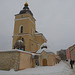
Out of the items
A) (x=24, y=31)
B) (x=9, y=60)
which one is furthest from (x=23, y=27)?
(x=9, y=60)

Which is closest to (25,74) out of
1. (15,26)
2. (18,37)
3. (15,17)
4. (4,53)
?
(4,53)

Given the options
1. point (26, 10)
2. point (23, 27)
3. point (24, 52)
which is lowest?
point (24, 52)

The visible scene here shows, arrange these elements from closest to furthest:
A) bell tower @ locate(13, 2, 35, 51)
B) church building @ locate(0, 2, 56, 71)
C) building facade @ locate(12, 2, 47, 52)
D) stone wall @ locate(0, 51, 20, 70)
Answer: stone wall @ locate(0, 51, 20, 70) < church building @ locate(0, 2, 56, 71) < building facade @ locate(12, 2, 47, 52) < bell tower @ locate(13, 2, 35, 51)

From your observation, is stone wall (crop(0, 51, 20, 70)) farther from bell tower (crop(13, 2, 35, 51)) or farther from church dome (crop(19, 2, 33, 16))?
church dome (crop(19, 2, 33, 16))

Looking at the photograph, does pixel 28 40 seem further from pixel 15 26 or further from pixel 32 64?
pixel 32 64

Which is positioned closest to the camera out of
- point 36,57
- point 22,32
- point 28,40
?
point 36,57

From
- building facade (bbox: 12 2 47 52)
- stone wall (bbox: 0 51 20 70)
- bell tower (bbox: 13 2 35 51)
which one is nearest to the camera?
stone wall (bbox: 0 51 20 70)

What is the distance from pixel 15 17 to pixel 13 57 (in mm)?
16547

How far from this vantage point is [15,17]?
85.4 feet

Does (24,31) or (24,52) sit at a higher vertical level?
(24,31)

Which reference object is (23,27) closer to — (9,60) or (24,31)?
(24,31)

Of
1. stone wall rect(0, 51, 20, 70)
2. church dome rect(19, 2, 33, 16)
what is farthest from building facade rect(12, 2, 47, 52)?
stone wall rect(0, 51, 20, 70)

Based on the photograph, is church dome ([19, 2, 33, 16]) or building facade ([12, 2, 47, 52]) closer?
building facade ([12, 2, 47, 52])

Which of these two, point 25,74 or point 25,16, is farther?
point 25,16
